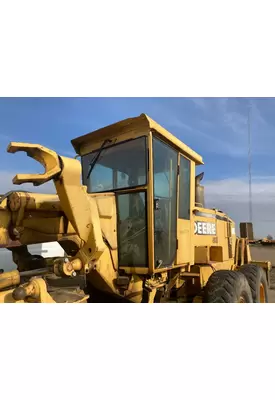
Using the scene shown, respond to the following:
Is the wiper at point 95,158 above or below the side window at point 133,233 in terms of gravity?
above

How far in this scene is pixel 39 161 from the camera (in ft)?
7.42

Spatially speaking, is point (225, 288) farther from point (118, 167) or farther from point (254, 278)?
point (118, 167)

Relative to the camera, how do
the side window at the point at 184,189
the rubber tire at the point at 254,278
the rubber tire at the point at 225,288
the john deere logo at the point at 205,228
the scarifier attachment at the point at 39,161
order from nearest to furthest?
the scarifier attachment at the point at 39,161, the rubber tire at the point at 225,288, the side window at the point at 184,189, the john deere logo at the point at 205,228, the rubber tire at the point at 254,278

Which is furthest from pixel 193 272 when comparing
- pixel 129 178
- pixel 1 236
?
pixel 1 236

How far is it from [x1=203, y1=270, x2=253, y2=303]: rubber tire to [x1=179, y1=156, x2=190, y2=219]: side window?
835mm

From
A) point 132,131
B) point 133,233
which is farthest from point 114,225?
point 132,131

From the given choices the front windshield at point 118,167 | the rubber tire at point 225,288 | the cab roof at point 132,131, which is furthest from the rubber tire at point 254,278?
the front windshield at point 118,167

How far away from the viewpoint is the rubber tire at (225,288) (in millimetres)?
3455

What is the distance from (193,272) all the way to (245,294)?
0.70 m

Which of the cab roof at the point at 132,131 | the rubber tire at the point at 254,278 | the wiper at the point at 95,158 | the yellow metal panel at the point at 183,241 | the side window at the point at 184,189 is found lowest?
the rubber tire at the point at 254,278

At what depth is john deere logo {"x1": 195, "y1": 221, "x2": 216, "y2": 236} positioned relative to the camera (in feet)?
13.3

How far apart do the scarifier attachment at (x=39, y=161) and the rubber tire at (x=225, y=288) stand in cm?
229

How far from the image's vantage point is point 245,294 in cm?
388

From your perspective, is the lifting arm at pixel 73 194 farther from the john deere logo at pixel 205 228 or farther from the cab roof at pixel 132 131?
the john deere logo at pixel 205 228
